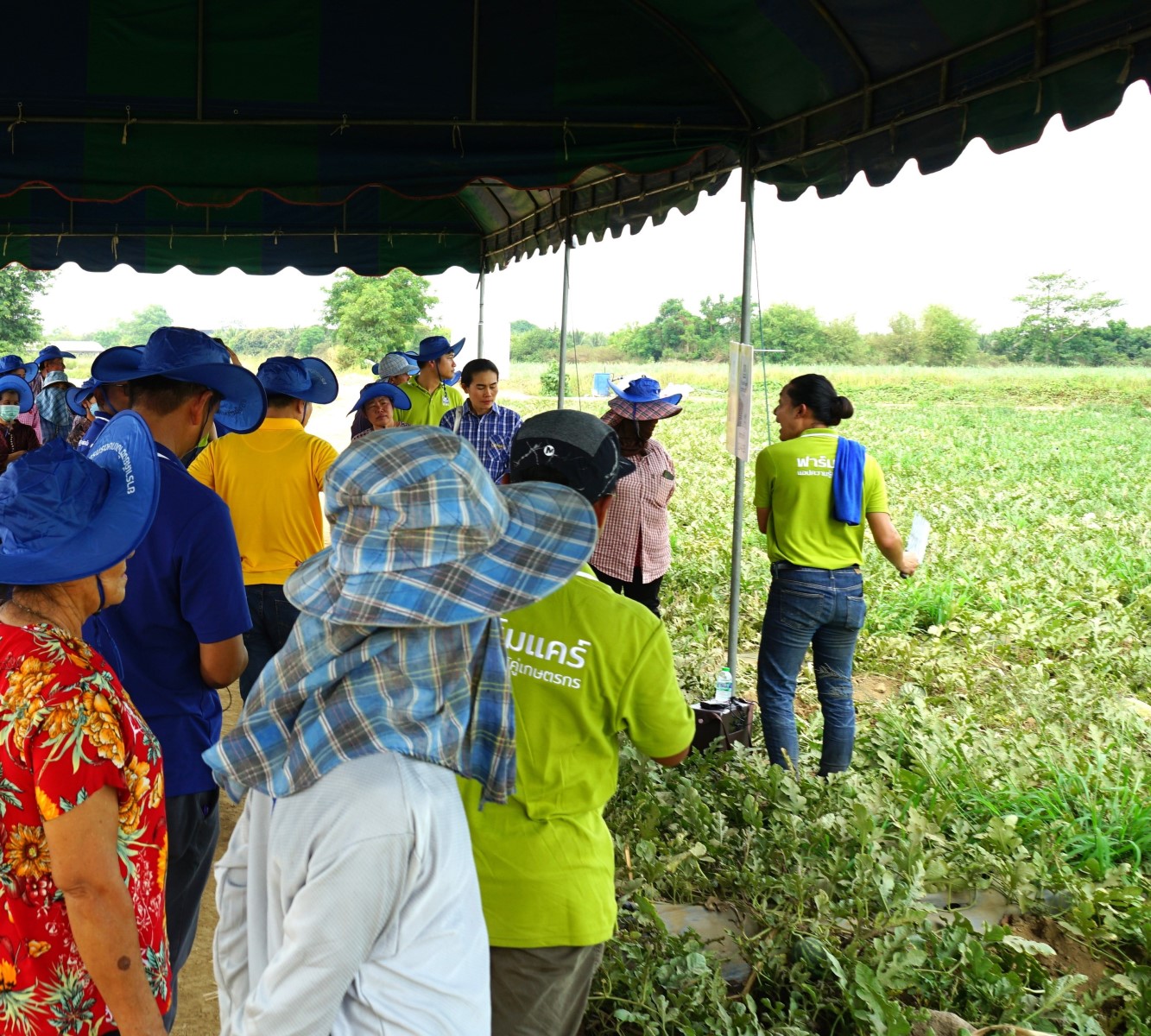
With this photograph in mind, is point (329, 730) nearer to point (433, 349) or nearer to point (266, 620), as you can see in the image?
point (266, 620)

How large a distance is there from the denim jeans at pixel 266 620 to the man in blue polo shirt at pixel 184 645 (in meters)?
1.58

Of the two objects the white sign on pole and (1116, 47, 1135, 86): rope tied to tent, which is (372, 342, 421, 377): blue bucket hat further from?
(1116, 47, 1135, 86): rope tied to tent

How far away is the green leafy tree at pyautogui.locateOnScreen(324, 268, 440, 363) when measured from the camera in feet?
186

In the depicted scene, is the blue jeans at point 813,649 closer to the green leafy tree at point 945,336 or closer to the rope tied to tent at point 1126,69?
the rope tied to tent at point 1126,69

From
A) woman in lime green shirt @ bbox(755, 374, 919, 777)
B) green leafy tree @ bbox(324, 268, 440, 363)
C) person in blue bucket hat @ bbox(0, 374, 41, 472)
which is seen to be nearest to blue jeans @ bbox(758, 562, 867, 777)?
woman in lime green shirt @ bbox(755, 374, 919, 777)

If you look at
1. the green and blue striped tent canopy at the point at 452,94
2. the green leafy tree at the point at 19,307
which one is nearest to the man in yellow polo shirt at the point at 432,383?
the green and blue striped tent canopy at the point at 452,94

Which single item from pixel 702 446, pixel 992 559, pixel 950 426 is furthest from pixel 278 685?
pixel 950 426

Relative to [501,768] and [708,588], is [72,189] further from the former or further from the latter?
[708,588]

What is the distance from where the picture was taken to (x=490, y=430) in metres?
6.16

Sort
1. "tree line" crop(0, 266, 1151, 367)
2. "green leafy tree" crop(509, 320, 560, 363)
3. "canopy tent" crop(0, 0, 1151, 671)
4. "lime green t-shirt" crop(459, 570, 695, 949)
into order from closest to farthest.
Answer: "lime green t-shirt" crop(459, 570, 695, 949) → "canopy tent" crop(0, 0, 1151, 671) → "tree line" crop(0, 266, 1151, 367) → "green leafy tree" crop(509, 320, 560, 363)

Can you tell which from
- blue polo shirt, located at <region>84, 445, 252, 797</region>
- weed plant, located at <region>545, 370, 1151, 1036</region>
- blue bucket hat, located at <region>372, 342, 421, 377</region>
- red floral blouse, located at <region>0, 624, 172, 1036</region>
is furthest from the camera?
blue bucket hat, located at <region>372, 342, 421, 377</region>

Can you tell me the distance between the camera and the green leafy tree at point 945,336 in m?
64.2

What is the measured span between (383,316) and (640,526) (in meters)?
54.2

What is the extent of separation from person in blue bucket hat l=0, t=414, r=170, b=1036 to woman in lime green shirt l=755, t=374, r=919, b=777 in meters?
2.88
